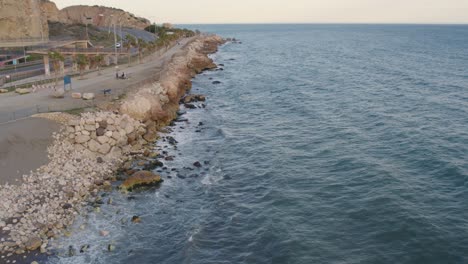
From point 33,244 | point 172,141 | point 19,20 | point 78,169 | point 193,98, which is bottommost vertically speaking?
point 33,244

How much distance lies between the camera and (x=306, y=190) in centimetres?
3266

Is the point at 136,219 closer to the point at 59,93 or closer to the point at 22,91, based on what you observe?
the point at 59,93

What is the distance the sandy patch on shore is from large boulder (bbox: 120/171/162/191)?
24.0 ft

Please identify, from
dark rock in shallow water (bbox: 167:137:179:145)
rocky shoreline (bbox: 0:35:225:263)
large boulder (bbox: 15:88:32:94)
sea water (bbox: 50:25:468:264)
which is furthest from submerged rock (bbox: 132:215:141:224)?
large boulder (bbox: 15:88:32:94)

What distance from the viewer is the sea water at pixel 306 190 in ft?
81.5

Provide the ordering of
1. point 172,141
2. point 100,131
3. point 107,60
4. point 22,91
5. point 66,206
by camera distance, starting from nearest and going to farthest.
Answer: point 66,206 → point 100,131 → point 172,141 → point 22,91 → point 107,60

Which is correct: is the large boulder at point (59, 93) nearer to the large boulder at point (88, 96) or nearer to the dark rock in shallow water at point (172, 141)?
the large boulder at point (88, 96)

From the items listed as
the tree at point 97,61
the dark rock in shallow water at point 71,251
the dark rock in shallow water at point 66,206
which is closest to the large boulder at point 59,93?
the tree at point 97,61

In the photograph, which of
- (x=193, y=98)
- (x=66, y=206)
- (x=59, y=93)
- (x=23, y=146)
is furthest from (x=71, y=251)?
(x=193, y=98)

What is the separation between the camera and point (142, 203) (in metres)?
31.2

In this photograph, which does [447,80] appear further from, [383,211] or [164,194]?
[164,194]

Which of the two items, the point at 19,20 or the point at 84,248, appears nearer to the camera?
the point at 84,248

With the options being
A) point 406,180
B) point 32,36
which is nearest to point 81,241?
point 406,180

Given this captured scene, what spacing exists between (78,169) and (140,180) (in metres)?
5.44
